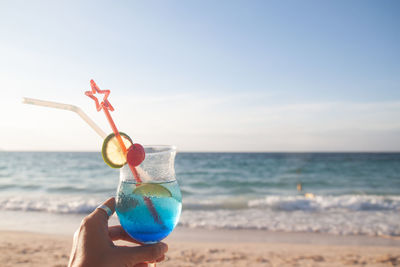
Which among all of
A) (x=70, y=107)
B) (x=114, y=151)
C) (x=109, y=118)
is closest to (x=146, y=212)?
(x=114, y=151)

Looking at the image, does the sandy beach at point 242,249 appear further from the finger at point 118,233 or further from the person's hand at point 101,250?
the person's hand at point 101,250

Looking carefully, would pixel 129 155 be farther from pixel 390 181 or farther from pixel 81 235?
pixel 390 181

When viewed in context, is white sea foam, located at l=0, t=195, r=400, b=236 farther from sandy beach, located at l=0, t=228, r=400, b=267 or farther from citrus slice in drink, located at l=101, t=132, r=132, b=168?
citrus slice in drink, located at l=101, t=132, r=132, b=168

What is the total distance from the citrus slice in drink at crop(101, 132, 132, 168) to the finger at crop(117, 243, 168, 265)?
17.7 inches

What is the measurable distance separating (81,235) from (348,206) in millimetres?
10679

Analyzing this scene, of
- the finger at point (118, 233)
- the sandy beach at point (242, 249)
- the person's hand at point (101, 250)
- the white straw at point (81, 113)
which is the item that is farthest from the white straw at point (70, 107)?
the sandy beach at point (242, 249)

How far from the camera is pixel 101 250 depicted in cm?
135

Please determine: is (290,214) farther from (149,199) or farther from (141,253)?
(141,253)

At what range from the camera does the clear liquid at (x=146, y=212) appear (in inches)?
63.4

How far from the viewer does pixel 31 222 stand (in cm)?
777

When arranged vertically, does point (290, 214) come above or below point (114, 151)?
below

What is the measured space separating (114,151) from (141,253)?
0.54 metres

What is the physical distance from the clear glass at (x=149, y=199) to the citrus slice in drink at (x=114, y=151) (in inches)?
2.4

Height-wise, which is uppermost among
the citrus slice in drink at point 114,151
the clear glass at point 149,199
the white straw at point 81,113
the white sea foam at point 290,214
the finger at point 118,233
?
the white straw at point 81,113
